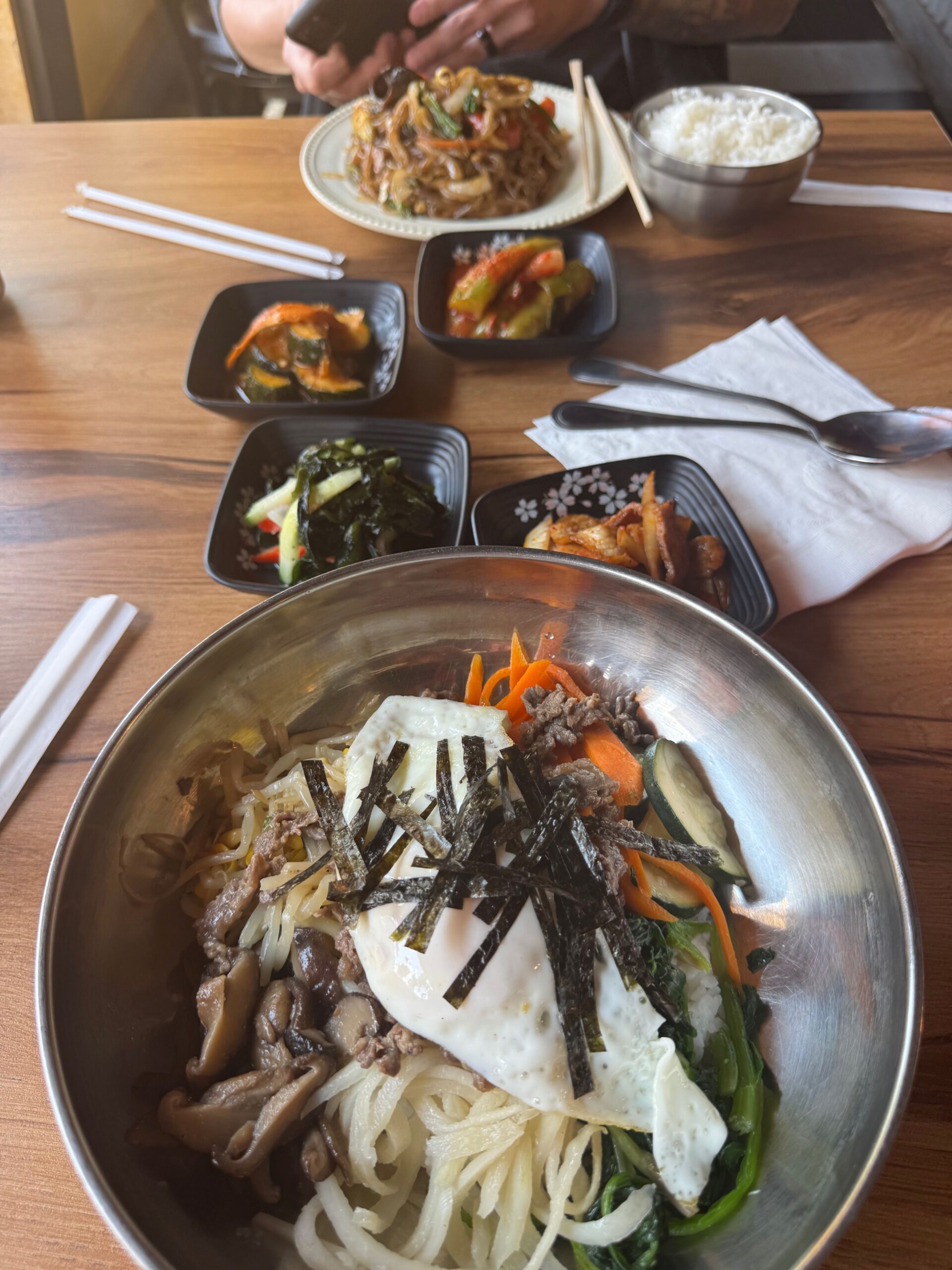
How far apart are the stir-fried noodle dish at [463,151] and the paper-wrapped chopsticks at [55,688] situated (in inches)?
Answer: 59.4

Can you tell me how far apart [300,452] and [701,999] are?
53.3 inches

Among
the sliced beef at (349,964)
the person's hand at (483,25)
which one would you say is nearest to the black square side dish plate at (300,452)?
the sliced beef at (349,964)

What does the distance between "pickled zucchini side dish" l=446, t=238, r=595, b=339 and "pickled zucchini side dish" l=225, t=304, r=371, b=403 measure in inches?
10.6

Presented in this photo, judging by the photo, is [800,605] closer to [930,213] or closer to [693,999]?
[693,999]

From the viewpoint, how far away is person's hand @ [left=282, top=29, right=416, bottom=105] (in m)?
2.67

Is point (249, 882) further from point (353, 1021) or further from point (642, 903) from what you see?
point (642, 903)

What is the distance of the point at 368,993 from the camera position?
0.98 meters

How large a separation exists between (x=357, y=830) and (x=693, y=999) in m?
0.47

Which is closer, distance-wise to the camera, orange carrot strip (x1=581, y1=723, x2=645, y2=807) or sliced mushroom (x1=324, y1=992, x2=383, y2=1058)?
sliced mushroom (x1=324, y1=992, x2=383, y2=1058)

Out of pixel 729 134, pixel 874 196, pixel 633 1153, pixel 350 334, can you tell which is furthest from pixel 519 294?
pixel 633 1153

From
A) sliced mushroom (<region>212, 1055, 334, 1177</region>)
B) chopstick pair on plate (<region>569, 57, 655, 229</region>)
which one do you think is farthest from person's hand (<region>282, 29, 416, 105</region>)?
sliced mushroom (<region>212, 1055, 334, 1177</region>)

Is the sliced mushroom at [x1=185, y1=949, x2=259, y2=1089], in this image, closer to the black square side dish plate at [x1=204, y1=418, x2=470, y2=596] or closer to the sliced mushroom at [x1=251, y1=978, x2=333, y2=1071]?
the sliced mushroom at [x1=251, y1=978, x2=333, y2=1071]

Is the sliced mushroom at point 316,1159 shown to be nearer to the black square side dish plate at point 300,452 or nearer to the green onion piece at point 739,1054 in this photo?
the green onion piece at point 739,1054

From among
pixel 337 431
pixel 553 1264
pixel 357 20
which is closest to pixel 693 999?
pixel 553 1264
